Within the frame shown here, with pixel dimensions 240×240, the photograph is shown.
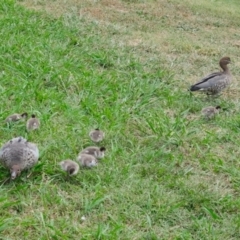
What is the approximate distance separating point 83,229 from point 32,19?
16.6 feet

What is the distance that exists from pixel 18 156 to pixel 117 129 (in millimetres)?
1268

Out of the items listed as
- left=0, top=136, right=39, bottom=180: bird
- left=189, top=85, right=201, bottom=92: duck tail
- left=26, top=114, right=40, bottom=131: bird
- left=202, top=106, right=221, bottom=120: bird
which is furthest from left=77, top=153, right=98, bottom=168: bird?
left=189, top=85, right=201, bottom=92: duck tail

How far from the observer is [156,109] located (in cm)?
545

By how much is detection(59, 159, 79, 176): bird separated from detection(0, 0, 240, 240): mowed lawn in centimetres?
7


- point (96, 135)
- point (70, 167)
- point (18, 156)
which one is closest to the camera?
point (18, 156)

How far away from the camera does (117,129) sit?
4777 mm

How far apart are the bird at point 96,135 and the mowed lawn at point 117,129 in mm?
69

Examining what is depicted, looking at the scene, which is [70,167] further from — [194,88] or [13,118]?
[194,88]

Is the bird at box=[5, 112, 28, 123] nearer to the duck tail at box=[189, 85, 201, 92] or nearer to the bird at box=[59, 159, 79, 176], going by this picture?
the bird at box=[59, 159, 79, 176]

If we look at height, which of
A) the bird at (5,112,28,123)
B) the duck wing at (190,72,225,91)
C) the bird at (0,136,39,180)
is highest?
the bird at (0,136,39,180)

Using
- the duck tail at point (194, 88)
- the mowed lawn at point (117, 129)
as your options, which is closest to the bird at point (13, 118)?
the mowed lawn at point (117, 129)

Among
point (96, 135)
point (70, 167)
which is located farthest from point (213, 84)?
point (70, 167)

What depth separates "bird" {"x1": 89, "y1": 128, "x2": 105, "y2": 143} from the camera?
14.6 feet

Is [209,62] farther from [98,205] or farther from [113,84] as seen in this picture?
[98,205]
